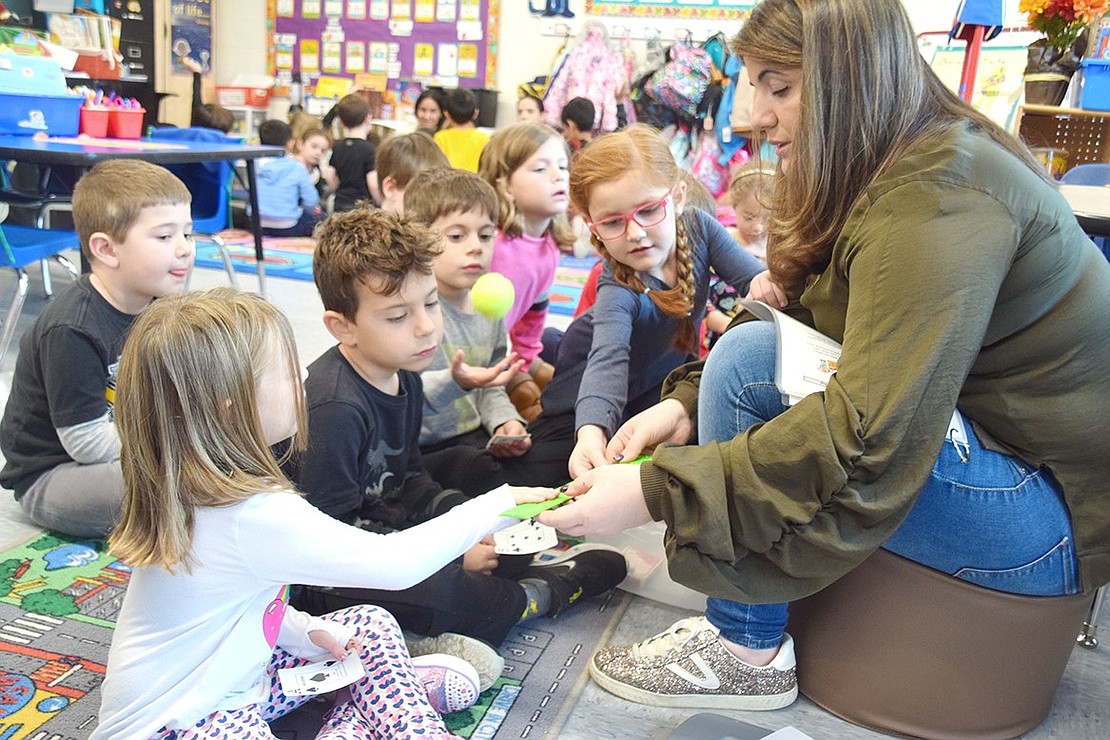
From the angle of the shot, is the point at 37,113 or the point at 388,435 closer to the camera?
the point at 388,435

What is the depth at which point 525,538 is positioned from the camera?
122 cm

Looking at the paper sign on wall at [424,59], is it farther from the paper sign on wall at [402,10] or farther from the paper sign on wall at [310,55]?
the paper sign on wall at [310,55]

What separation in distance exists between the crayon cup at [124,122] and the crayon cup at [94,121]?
0.08ft

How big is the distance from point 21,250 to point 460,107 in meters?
2.76

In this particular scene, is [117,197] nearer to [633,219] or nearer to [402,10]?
[633,219]

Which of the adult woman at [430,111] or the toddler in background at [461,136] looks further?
the adult woman at [430,111]

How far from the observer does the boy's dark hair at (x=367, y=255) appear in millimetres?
1495

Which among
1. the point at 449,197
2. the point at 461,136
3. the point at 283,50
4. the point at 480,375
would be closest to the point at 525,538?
the point at 480,375

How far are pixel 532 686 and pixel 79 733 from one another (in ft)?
1.86

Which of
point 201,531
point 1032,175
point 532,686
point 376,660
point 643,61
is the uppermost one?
point 643,61

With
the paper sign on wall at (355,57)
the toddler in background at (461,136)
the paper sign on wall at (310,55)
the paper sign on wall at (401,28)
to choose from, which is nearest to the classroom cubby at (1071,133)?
the toddler in background at (461,136)

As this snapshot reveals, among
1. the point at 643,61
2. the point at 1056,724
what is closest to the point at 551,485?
the point at 1056,724

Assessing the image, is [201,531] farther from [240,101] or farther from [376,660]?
[240,101]

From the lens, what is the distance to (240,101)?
7.22 m
